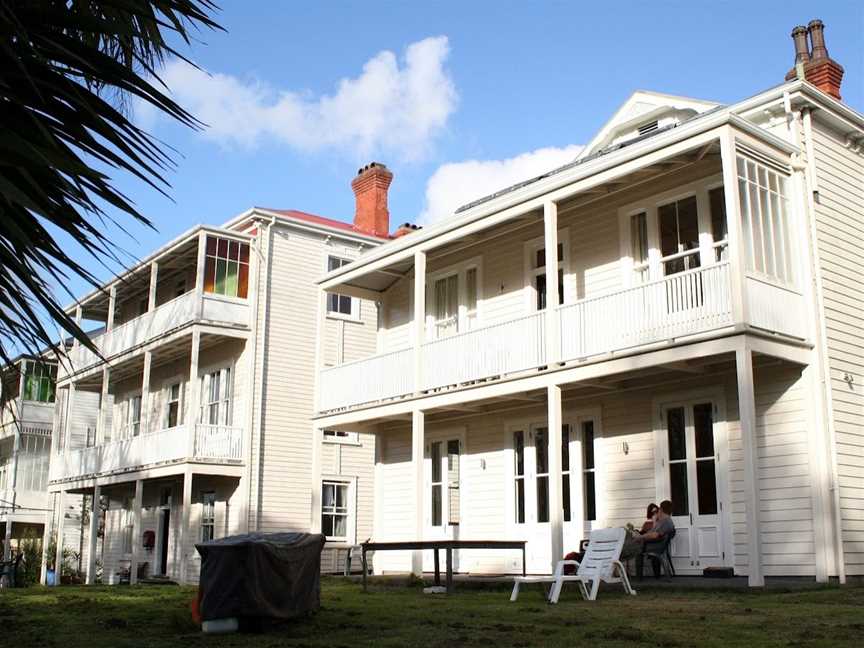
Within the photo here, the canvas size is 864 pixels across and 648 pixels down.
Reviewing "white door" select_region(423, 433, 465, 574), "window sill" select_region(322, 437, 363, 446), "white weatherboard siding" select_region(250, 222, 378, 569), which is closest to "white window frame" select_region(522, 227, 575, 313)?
"white door" select_region(423, 433, 465, 574)

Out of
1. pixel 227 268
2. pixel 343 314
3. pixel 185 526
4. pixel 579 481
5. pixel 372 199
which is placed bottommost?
pixel 185 526

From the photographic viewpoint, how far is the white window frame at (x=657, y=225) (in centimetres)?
1500

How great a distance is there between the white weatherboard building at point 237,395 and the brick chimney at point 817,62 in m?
12.4

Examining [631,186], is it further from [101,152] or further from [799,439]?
[101,152]

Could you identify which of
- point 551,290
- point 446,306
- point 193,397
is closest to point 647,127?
point 551,290

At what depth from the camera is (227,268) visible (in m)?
26.3

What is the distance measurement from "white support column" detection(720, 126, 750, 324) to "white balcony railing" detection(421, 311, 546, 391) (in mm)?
3855

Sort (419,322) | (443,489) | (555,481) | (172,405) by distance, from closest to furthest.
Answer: (555,481), (419,322), (443,489), (172,405)

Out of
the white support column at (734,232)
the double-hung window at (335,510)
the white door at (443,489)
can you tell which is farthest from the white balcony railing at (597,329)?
the double-hung window at (335,510)

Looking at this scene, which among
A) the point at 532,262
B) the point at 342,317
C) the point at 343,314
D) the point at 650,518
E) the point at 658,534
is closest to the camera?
the point at 658,534

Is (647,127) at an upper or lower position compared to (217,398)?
upper

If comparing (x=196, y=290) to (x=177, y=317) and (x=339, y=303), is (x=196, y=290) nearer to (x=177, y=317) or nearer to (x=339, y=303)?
(x=177, y=317)

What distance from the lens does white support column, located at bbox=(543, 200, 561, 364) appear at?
50.5ft

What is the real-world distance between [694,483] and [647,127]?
24.1 feet
